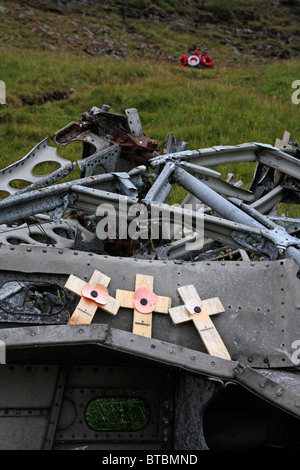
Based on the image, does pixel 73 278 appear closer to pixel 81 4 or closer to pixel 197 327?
pixel 197 327

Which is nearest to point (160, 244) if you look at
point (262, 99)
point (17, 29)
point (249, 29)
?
point (262, 99)

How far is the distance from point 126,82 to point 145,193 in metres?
8.59

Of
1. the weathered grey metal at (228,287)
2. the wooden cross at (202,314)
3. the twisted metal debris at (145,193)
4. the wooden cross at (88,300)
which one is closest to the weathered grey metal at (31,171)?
the twisted metal debris at (145,193)

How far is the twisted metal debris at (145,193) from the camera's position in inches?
157

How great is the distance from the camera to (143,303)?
10.5 feet

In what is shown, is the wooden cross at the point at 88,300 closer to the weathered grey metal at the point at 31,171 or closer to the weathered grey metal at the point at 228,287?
the weathered grey metal at the point at 228,287

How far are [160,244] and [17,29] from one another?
670 inches

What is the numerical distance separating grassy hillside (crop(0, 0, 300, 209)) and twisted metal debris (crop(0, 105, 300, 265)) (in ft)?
11.2

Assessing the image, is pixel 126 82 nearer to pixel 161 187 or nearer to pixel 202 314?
pixel 161 187

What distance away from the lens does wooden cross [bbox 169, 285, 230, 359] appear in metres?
3.10

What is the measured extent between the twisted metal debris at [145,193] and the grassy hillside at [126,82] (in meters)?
3.42

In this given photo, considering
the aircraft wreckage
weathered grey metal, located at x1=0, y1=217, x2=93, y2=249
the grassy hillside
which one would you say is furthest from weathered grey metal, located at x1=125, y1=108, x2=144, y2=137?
the grassy hillside

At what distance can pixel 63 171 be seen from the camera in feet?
15.6

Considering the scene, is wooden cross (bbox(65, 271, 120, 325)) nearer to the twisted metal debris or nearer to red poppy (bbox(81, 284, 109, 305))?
red poppy (bbox(81, 284, 109, 305))
